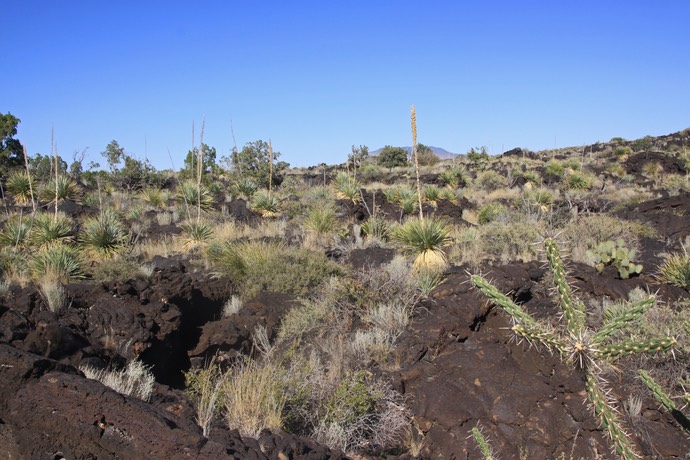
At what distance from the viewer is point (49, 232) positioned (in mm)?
13008

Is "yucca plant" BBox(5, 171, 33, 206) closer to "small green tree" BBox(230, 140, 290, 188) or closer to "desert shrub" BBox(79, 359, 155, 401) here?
"small green tree" BBox(230, 140, 290, 188)

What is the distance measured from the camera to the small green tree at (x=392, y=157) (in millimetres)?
42656

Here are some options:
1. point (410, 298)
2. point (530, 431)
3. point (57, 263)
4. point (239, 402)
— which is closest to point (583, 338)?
point (530, 431)

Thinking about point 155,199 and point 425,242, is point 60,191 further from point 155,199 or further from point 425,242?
point 425,242

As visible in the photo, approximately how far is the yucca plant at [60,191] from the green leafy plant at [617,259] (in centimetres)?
1772

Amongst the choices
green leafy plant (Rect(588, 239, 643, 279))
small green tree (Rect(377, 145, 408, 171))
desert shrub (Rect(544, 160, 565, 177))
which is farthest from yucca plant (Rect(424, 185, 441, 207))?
small green tree (Rect(377, 145, 408, 171))

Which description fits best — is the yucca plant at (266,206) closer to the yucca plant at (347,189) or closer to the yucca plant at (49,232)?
the yucca plant at (347,189)

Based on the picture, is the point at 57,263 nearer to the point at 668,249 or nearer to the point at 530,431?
the point at 530,431

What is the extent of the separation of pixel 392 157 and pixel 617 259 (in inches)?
1345

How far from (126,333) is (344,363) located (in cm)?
283

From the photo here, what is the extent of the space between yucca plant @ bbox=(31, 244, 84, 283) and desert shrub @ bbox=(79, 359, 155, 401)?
5254 mm

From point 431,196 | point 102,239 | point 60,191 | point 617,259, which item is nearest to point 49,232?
point 102,239

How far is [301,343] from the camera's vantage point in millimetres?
8094

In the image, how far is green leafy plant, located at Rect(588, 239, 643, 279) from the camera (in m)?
9.15
